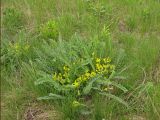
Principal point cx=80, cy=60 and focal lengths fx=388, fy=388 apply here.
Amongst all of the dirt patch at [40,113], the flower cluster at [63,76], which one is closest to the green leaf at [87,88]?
the flower cluster at [63,76]

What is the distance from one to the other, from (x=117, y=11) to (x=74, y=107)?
6.26 feet

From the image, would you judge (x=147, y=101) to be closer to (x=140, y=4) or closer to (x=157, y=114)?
(x=157, y=114)

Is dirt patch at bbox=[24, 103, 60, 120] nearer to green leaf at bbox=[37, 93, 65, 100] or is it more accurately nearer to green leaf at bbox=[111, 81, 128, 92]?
green leaf at bbox=[37, 93, 65, 100]

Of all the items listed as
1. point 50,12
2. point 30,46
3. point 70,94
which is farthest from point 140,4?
point 70,94

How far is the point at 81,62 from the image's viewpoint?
3.67 metres

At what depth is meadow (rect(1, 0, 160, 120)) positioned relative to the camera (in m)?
3.50

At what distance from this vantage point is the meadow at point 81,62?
11.5ft

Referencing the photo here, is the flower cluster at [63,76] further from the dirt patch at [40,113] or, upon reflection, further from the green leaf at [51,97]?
the dirt patch at [40,113]

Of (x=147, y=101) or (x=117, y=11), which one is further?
(x=117, y=11)

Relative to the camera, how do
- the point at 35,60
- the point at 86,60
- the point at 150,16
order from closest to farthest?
the point at 86,60
the point at 35,60
the point at 150,16

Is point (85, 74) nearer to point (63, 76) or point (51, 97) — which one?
point (63, 76)

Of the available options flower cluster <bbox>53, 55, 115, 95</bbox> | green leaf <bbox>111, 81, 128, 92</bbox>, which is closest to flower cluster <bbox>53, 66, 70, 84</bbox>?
flower cluster <bbox>53, 55, 115, 95</bbox>

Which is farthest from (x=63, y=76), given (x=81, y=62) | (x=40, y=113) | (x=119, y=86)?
(x=119, y=86)

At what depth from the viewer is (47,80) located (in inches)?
140
